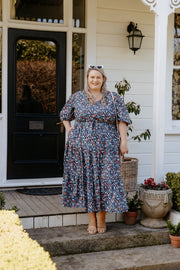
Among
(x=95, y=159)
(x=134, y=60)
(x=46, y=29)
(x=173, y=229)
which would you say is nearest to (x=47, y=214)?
(x=95, y=159)

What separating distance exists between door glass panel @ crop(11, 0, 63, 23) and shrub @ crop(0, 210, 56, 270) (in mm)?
3192

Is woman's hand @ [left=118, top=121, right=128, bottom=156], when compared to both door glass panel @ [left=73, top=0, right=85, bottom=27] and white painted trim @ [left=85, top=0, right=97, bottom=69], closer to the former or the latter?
white painted trim @ [left=85, top=0, right=97, bottom=69]

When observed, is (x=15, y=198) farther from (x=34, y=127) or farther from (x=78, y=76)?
(x=78, y=76)

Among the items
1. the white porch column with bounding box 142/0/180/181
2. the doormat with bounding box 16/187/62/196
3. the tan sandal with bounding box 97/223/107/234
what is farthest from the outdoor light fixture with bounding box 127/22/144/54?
the tan sandal with bounding box 97/223/107/234

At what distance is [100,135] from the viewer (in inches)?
148

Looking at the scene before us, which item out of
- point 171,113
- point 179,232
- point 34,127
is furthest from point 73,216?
point 171,113

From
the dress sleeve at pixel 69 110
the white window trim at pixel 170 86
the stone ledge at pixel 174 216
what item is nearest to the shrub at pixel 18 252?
the dress sleeve at pixel 69 110

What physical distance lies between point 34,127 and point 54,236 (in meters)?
1.90

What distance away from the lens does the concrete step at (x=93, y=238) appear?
3.69 meters

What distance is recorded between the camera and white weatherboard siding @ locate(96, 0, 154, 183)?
546cm

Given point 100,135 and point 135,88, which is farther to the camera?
point 135,88

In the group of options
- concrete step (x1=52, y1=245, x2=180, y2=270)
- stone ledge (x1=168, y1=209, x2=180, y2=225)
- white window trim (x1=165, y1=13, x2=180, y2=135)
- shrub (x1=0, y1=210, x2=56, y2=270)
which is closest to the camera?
shrub (x1=0, y1=210, x2=56, y2=270)

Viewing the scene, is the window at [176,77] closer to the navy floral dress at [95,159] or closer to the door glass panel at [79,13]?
the door glass panel at [79,13]

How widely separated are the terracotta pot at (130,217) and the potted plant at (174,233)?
0.41 m
